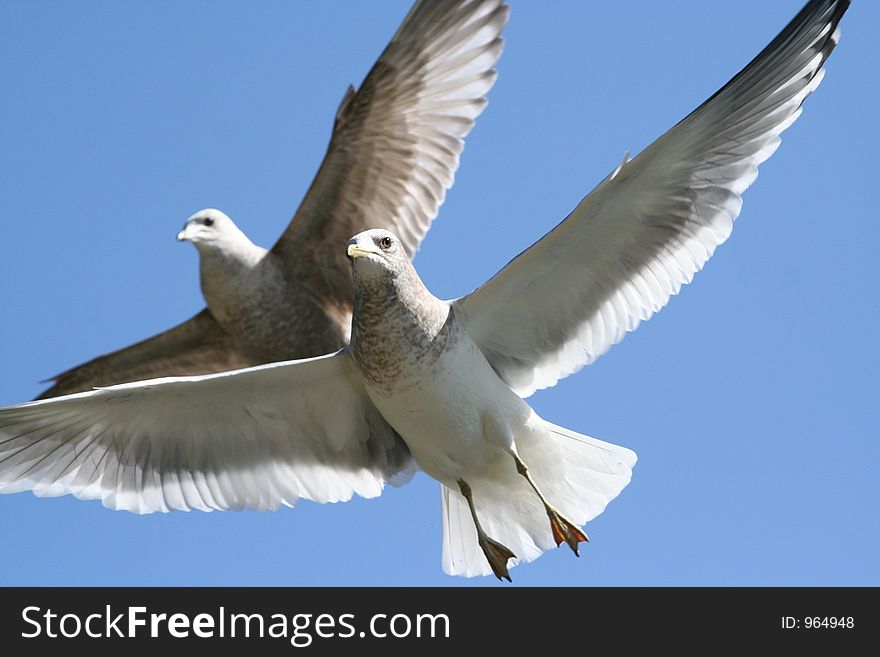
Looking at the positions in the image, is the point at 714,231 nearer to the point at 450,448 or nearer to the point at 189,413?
the point at 450,448

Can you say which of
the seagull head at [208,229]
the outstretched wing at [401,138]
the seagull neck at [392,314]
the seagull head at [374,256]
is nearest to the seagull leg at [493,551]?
the seagull neck at [392,314]

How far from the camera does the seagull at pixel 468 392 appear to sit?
5.91 m

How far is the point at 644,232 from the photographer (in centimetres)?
618

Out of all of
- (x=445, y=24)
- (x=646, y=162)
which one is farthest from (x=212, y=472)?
(x=445, y=24)

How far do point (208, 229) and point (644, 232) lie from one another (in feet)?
13.7

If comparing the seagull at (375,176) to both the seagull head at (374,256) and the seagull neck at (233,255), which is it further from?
the seagull head at (374,256)

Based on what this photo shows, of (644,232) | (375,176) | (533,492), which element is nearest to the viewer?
(644,232)

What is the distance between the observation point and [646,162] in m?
5.89

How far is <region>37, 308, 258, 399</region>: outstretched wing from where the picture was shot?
9602mm

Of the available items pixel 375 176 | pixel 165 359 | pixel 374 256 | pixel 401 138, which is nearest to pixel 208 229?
pixel 165 359

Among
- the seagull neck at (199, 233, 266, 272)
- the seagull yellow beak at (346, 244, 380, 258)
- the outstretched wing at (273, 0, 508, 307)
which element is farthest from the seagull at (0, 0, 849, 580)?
the seagull neck at (199, 233, 266, 272)

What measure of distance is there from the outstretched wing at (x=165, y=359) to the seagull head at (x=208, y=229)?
0.52 meters

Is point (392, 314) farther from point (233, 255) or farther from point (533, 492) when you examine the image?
point (233, 255)

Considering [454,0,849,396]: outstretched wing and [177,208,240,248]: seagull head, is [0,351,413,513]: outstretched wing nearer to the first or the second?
[454,0,849,396]: outstretched wing
